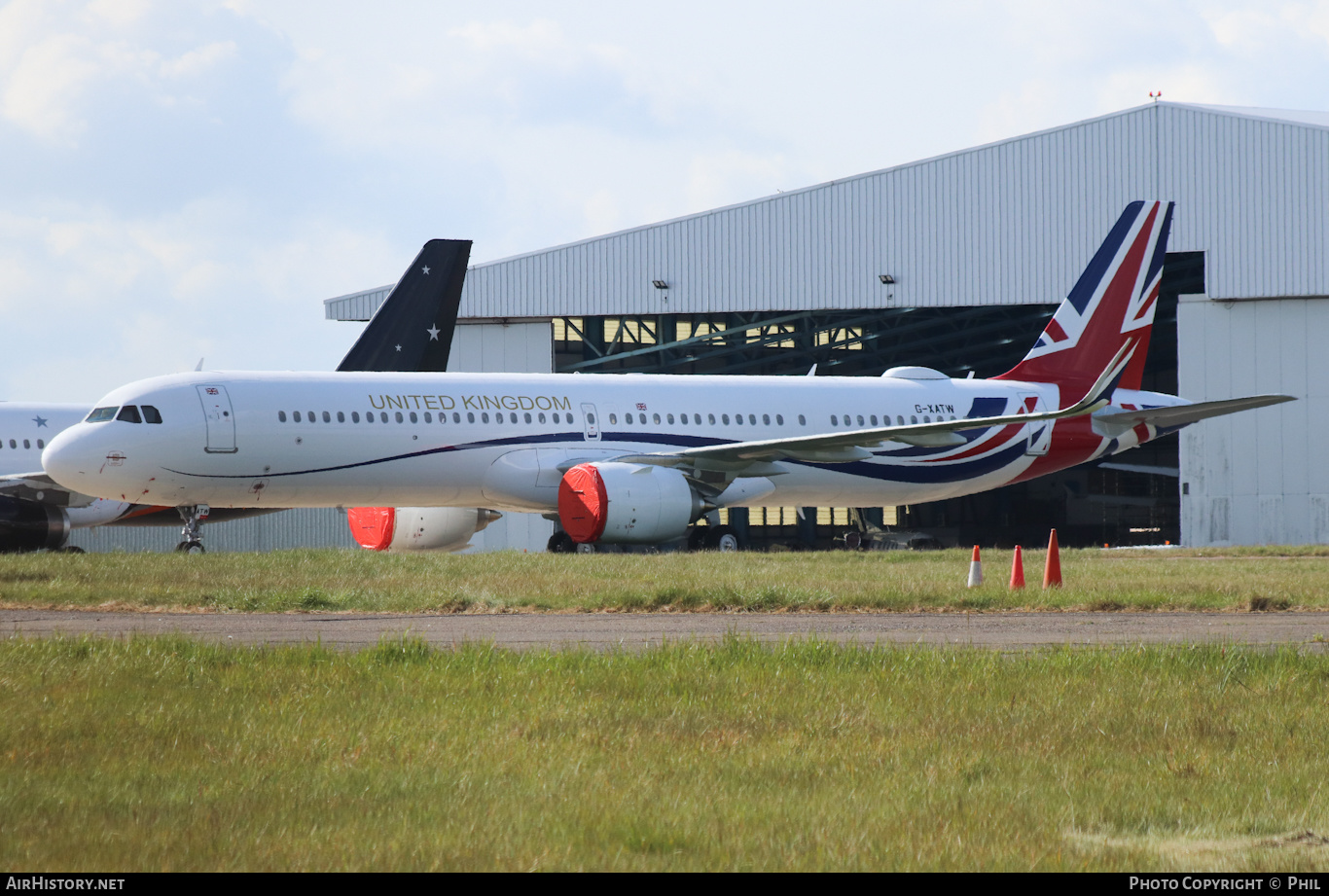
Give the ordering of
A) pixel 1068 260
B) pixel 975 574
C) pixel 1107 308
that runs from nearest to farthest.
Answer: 1. pixel 975 574
2. pixel 1107 308
3. pixel 1068 260

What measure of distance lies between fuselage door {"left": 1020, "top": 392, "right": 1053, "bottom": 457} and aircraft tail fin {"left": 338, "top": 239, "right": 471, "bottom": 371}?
1258 cm

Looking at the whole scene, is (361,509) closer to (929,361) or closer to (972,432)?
(972,432)

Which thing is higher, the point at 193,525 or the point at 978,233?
the point at 978,233

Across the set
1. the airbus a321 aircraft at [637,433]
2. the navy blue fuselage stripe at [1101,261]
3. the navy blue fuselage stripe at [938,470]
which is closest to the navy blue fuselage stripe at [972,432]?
the airbus a321 aircraft at [637,433]

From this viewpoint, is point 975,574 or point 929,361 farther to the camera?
point 929,361

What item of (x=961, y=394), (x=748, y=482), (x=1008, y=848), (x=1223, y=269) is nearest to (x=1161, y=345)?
(x=1223, y=269)

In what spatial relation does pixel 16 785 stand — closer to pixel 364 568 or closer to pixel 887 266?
pixel 364 568

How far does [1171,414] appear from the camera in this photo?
28094 mm

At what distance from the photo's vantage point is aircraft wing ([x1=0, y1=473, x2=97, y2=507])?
25828mm

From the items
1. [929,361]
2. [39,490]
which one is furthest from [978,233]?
[39,490]

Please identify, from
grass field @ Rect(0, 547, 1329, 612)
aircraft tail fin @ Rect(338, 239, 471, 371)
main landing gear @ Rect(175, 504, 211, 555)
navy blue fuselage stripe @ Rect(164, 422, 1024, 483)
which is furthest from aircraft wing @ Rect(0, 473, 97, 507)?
aircraft tail fin @ Rect(338, 239, 471, 371)

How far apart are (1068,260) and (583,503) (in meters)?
17.5

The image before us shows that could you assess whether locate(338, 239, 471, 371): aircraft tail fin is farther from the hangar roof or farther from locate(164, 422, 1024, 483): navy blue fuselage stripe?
locate(164, 422, 1024, 483): navy blue fuselage stripe

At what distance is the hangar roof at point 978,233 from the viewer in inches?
1379
